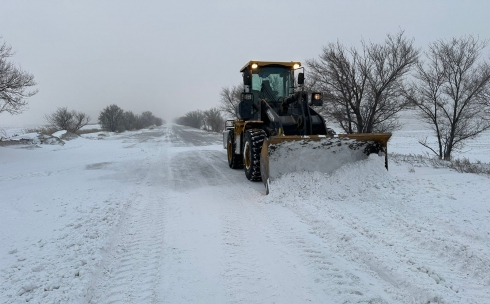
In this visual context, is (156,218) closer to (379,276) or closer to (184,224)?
(184,224)

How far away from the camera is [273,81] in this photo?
809 cm

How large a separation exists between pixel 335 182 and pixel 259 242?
2.35 meters

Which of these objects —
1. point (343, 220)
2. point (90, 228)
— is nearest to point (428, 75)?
point (343, 220)

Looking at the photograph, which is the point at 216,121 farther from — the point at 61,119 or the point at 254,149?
the point at 254,149

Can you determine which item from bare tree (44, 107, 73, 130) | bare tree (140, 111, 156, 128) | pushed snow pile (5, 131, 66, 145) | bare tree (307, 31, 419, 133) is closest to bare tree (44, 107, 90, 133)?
bare tree (44, 107, 73, 130)

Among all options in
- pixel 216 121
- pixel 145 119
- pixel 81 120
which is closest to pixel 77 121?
pixel 81 120

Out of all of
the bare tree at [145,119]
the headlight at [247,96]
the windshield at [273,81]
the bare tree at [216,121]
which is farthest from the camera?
the bare tree at [145,119]

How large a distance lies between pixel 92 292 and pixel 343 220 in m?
2.99

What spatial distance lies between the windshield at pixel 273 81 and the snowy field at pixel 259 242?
3.09 meters

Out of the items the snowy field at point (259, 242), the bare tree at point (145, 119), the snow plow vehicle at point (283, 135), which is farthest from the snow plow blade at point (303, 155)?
the bare tree at point (145, 119)

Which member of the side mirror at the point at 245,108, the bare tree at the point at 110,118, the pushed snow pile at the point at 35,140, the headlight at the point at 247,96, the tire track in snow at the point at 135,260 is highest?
the bare tree at the point at 110,118

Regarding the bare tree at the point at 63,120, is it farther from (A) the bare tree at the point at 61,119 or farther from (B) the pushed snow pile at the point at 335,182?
(B) the pushed snow pile at the point at 335,182

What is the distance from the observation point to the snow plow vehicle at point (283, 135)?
18.3ft

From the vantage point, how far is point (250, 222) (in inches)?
164
